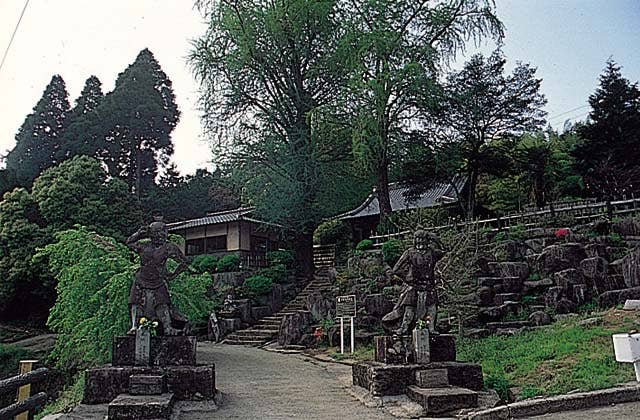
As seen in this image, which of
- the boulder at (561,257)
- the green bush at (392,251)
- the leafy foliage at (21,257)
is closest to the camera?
the boulder at (561,257)

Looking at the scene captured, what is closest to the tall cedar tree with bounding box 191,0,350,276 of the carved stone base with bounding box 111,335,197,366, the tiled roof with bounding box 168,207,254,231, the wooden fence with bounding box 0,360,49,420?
the tiled roof with bounding box 168,207,254,231

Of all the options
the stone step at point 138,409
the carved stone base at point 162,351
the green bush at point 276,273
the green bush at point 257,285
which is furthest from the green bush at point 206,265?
the stone step at point 138,409

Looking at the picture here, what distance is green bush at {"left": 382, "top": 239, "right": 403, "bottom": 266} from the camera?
55.4 ft

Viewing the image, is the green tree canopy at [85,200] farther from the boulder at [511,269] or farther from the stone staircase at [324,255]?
the boulder at [511,269]

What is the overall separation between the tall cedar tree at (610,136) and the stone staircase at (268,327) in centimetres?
1028

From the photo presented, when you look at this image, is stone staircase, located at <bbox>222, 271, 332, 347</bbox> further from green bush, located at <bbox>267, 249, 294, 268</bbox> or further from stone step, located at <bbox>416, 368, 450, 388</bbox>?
stone step, located at <bbox>416, 368, 450, 388</bbox>

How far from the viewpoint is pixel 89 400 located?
22.3 ft

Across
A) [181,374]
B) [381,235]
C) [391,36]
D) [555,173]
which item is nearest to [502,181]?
[555,173]

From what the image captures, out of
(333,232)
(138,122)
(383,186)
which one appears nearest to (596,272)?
(383,186)

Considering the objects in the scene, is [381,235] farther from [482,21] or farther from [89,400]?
[89,400]

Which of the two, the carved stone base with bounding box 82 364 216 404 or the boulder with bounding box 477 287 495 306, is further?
the boulder with bounding box 477 287 495 306

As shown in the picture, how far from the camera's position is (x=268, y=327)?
17.4 m

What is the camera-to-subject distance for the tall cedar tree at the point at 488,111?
21453 millimetres

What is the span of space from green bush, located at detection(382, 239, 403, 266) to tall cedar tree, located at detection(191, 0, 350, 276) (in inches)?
140
